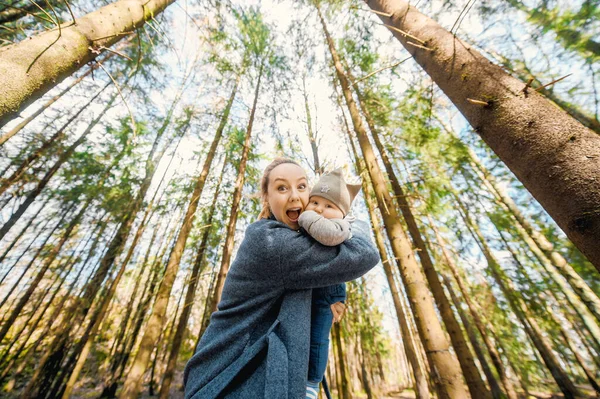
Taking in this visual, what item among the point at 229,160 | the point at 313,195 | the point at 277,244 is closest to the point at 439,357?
the point at 313,195

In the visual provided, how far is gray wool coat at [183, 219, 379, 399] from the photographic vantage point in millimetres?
1045

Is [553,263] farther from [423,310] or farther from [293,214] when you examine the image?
[293,214]

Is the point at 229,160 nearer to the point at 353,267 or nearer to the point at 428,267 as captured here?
the point at 428,267

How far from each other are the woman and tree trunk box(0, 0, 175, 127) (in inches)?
63.2

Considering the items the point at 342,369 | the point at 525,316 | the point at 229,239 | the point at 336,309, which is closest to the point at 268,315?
the point at 336,309

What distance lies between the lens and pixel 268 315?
1.28 metres

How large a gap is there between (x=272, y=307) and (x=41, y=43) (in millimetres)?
2283

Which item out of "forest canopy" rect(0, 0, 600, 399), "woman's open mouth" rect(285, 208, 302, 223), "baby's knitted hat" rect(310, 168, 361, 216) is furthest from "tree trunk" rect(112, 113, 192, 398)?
"baby's knitted hat" rect(310, 168, 361, 216)

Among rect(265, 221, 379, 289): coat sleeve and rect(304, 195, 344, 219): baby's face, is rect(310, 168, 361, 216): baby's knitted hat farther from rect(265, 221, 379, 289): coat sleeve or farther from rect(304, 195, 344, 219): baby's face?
rect(265, 221, 379, 289): coat sleeve

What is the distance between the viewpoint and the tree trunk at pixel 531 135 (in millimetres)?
928

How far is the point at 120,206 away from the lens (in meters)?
10.2

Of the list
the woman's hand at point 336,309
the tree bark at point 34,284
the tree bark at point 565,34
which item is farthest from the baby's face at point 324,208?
the tree bark at point 34,284

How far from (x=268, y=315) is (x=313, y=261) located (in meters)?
0.39

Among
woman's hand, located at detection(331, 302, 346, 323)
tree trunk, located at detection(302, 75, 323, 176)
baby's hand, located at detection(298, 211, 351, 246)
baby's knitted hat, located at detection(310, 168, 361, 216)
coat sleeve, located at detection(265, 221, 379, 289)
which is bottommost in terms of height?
woman's hand, located at detection(331, 302, 346, 323)
